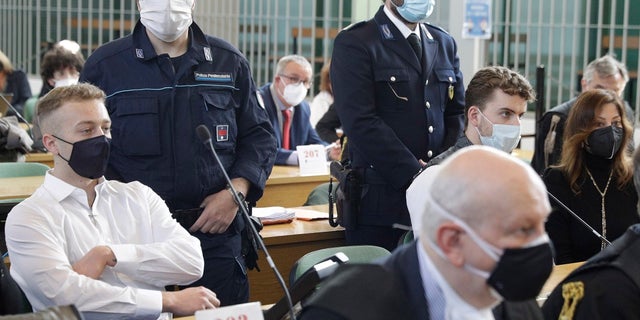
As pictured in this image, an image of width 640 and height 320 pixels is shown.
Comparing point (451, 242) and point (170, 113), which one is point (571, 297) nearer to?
point (451, 242)

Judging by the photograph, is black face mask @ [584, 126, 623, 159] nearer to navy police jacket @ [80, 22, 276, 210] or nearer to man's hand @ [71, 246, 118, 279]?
navy police jacket @ [80, 22, 276, 210]

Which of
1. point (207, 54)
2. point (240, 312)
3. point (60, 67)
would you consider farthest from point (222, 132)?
point (60, 67)

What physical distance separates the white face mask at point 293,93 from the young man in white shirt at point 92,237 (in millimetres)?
3505

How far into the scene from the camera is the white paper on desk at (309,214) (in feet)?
14.9

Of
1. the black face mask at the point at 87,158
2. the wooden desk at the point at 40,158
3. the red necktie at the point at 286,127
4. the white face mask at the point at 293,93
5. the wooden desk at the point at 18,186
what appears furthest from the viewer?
the red necktie at the point at 286,127

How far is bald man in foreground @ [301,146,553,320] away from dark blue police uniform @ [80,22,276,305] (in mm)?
1768

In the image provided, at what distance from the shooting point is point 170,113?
11.7 feet

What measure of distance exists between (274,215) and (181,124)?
3.27 ft

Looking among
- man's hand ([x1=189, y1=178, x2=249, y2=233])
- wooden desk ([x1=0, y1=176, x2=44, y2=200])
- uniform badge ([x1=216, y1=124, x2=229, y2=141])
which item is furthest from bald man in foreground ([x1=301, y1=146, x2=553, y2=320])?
wooden desk ([x1=0, y1=176, x2=44, y2=200])

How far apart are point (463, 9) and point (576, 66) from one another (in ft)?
6.04

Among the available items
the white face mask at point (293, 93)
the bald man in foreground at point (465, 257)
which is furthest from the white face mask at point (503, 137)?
the white face mask at point (293, 93)

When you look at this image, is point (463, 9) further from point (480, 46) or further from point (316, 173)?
point (316, 173)

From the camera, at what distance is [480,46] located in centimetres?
739

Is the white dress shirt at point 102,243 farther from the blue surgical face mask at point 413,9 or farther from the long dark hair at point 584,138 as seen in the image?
the long dark hair at point 584,138
